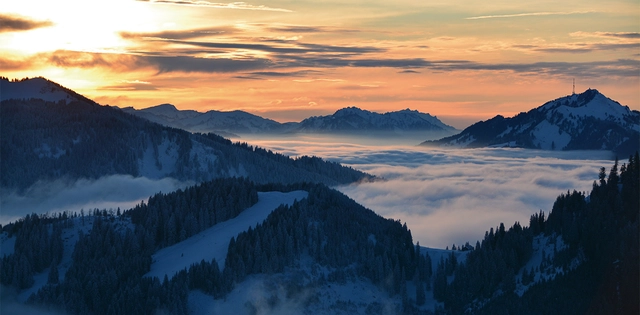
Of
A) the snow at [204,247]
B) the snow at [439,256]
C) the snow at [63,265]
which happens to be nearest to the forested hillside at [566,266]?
the snow at [439,256]

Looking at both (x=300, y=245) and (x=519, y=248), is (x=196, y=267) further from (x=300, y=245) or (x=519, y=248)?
(x=519, y=248)

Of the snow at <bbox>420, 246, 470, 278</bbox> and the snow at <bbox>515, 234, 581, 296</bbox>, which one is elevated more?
the snow at <bbox>515, 234, 581, 296</bbox>

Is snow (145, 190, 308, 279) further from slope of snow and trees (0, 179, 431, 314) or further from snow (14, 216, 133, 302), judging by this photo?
snow (14, 216, 133, 302)

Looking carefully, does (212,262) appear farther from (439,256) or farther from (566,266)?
(566,266)

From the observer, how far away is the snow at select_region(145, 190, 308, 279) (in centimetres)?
17625

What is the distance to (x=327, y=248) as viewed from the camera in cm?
18175

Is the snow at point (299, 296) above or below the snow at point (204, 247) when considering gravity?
below

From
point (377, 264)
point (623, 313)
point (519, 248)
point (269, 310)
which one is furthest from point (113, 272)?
point (623, 313)

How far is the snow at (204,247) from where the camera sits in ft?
578

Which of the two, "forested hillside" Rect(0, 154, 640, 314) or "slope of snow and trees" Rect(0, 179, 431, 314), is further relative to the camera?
"forested hillside" Rect(0, 154, 640, 314)

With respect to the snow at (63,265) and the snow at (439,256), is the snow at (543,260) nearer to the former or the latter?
the snow at (439,256)

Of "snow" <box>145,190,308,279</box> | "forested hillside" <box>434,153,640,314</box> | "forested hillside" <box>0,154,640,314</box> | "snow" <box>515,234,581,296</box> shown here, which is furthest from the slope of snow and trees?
"snow" <box>515,234,581,296</box>

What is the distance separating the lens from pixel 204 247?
18425cm

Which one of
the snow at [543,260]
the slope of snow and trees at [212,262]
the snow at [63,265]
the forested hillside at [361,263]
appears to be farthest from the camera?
the snow at [63,265]
